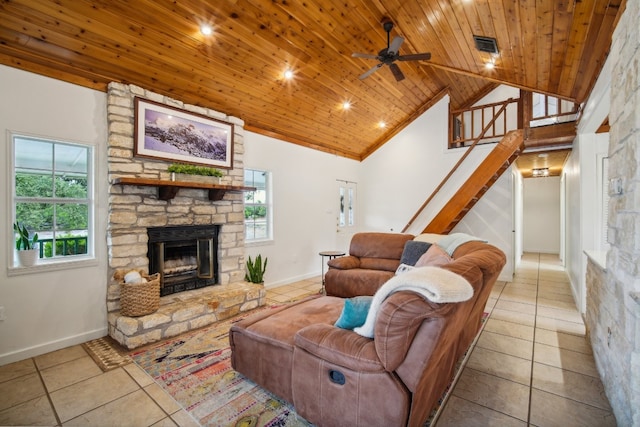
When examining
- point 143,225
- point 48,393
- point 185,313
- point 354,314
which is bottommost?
point 48,393

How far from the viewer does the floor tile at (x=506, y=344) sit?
9.10ft

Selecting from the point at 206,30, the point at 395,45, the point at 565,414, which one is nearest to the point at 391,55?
the point at 395,45

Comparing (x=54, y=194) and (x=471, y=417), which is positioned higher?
(x=54, y=194)

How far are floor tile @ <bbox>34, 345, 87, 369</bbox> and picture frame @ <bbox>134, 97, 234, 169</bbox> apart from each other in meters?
2.04

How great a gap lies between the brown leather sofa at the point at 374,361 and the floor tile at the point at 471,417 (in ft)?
0.33

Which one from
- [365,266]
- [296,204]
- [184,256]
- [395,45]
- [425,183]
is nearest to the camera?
[395,45]

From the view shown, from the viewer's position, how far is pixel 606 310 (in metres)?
2.12

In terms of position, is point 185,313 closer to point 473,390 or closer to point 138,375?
point 138,375

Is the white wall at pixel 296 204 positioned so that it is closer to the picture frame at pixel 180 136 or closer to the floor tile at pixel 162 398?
the picture frame at pixel 180 136

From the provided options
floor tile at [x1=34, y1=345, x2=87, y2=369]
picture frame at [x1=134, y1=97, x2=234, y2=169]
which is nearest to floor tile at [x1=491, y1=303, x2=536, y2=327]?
picture frame at [x1=134, y1=97, x2=234, y2=169]

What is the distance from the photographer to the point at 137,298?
2.97 metres

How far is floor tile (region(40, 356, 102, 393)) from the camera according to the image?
2.29 m

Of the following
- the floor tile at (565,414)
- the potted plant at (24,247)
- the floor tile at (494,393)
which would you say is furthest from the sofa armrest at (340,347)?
the potted plant at (24,247)

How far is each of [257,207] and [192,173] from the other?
1.56 metres
